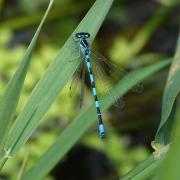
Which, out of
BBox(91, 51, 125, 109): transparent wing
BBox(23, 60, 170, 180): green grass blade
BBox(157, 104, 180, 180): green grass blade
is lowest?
BBox(157, 104, 180, 180): green grass blade

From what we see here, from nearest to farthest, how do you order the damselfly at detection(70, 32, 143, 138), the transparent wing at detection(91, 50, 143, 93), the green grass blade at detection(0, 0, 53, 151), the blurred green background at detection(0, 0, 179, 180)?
the green grass blade at detection(0, 0, 53, 151) < the damselfly at detection(70, 32, 143, 138) < the transparent wing at detection(91, 50, 143, 93) < the blurred green background at detection(0, 0, 179, 180)

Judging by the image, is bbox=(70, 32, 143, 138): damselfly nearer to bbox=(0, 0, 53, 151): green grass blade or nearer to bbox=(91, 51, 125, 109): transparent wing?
bbox=(91, 51, 125, 109): transparent wing

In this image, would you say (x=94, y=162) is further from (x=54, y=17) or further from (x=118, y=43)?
(x=54, y=17)

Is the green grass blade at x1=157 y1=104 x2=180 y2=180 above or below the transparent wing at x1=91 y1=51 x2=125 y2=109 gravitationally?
below

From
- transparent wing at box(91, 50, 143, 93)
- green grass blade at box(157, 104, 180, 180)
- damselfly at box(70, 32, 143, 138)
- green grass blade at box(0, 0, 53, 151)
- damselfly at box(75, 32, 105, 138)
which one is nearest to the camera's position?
green grass blade at box(157, 104, 180, 180)

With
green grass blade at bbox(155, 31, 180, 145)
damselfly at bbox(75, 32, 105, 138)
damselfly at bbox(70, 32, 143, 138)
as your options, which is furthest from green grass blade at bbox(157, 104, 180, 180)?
damselfly at bbox(70, 32, 143, 138)

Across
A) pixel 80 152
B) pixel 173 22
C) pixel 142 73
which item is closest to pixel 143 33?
pixel 173 22

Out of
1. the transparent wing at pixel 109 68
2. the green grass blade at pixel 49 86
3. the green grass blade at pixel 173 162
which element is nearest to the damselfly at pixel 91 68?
the transparent wing at pixel 109 68

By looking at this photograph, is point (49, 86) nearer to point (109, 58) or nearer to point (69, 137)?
point (69, 137)
